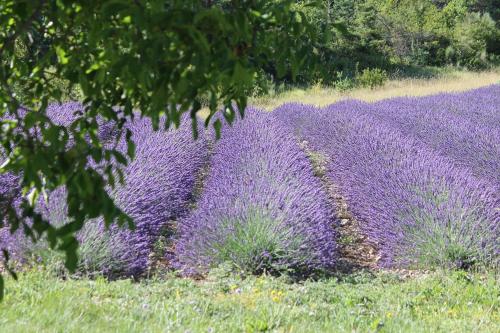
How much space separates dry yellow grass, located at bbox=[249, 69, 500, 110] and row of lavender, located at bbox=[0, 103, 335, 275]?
43.6 ft

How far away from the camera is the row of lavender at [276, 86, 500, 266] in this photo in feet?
14.8

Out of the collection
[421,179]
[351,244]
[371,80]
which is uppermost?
[421,179]

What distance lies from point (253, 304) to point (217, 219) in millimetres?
1290

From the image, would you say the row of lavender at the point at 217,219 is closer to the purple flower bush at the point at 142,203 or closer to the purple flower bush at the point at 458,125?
the purple flower bush at the point at 142,203

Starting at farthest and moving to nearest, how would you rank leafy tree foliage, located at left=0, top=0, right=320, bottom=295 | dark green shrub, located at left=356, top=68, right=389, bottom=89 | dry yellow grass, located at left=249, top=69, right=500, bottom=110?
dark green shrub, located at left=356, top=68, right=389, bottom=89 → dry yellow grass, located at left=249, top=69, right=500, bottom=110 → leafy tree foliage, located at left=0, top=0, right=320, bottom=295

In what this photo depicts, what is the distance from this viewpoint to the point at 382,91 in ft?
74.5

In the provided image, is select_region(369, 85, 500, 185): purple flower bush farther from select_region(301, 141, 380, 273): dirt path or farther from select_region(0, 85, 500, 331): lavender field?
select_region(301, 141, 380, 273): dirt path

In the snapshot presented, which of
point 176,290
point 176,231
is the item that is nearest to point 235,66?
point 176,290

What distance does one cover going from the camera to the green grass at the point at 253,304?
2.99 meters

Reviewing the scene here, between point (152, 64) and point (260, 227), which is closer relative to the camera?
point (152, 64)

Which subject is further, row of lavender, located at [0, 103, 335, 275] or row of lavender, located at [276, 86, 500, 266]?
row of lavender, located at [276, 86, 500, 266]

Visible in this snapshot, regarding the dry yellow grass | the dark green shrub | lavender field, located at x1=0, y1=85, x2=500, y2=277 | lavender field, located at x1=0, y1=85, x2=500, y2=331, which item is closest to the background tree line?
the dark green shrub

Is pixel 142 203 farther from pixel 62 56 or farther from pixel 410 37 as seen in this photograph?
pixel 410 37

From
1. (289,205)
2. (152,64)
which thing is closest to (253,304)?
(289,205)
